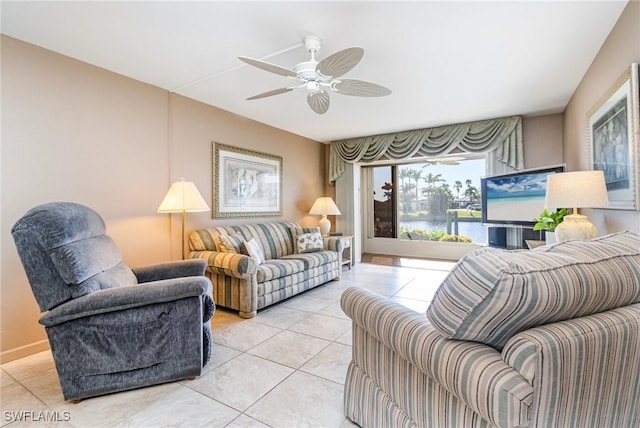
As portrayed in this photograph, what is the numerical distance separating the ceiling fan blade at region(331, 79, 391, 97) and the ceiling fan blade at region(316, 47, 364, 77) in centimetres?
20

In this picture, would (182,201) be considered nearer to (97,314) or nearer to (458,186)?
(97,314)

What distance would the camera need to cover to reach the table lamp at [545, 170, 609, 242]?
203 centimetres

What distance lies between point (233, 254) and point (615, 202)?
10.3ft

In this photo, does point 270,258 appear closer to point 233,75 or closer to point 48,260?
point 233,75

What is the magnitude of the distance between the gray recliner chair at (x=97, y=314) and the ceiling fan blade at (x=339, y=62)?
1561 mm

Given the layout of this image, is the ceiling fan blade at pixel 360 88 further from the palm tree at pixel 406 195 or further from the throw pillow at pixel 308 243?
the palm tree at pixel 406 195

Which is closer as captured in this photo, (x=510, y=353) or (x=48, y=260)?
(x=510, y=353)

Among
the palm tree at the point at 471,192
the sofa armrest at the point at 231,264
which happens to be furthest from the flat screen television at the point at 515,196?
the sofa armrest at the point at 231,264

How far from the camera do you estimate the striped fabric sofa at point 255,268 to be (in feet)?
9.69

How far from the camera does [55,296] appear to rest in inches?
64.6

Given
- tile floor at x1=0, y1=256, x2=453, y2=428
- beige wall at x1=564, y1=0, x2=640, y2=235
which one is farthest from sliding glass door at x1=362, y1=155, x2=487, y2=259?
tile floor at x1=0, y1=256, x2=453, y2=428

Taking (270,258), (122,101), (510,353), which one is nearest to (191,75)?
(122,101)

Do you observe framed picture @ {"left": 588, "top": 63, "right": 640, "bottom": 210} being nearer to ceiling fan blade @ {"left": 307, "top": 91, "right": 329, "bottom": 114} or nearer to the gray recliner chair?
ceiling fan blade @ {"left": 307, "top": 91, "right": 329, "bottom": 114}

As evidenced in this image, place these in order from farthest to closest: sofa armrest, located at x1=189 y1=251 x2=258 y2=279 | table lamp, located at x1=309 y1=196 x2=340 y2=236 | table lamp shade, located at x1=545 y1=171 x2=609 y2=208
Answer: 1. table lamp, located at x1=309 y1=196 x2=340 y2=236
2. sofa armrest, located at x1=189 y1=251 x2=258 y2=279
3. table lamp shade, located at x1=545 y1=171 x2=609 y2=208
